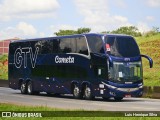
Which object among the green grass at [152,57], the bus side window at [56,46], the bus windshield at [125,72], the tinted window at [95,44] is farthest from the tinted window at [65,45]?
the green grass at [152,57]

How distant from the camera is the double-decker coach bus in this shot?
2945cm

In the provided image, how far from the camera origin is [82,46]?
30.9 m

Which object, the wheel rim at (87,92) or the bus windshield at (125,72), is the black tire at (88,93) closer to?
the wheel rim at (87,92)

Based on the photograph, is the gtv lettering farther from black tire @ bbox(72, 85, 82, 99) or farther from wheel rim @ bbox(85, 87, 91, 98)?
wheel rim @ bbox(85, 87, 91, 98)

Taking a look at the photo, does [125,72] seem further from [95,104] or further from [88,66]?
[95,104]

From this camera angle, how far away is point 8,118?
17.0 meters

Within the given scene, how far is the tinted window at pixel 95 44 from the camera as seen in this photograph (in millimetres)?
29562

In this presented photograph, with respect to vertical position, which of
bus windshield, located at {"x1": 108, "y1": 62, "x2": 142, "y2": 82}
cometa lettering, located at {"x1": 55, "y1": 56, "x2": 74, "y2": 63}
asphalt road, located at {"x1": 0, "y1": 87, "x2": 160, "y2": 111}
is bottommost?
asphalt road, located at {"x1": 0, "y1": 87, "x2": 160, "y2": 111}

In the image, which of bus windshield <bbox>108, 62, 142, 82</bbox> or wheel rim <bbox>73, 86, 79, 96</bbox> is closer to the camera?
Result: bus windshield <bbox>108, 62, 142, 82</bbox>

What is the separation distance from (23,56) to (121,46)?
10.0 m

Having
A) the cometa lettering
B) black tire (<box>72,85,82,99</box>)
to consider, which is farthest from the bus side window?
black tire (<box>72,85,82,99</box>)

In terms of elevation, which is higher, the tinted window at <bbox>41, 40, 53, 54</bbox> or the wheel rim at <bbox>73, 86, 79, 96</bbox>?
the tinted window at <bbox>41, 40, 53, 54</bbox>

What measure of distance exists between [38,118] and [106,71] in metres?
12.7

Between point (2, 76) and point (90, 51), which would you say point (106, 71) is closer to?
point (90, 51)
